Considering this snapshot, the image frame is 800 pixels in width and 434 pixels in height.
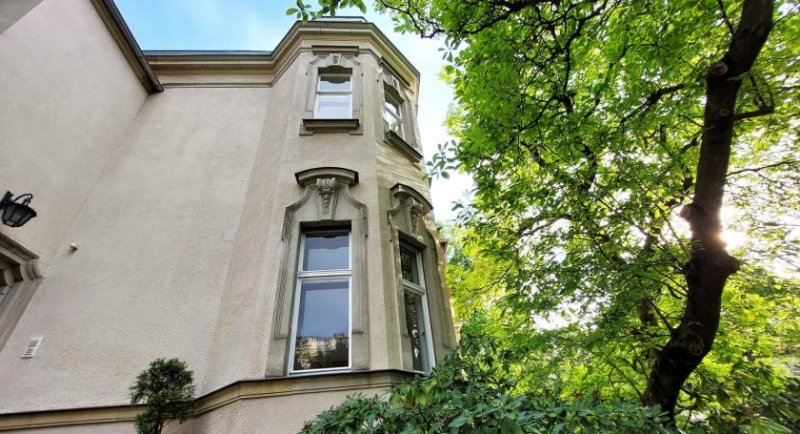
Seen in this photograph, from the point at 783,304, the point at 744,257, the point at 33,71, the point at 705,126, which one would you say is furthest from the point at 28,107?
the point at 783,304

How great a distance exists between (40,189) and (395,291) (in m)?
6.09

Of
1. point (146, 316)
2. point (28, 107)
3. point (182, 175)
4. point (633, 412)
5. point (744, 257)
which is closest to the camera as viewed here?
point (633, 412)

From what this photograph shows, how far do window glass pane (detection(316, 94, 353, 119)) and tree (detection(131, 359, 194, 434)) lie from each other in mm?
4926

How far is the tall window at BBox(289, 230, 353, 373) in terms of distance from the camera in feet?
14.6

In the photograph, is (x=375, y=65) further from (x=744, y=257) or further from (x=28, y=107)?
(x=744, y=257)

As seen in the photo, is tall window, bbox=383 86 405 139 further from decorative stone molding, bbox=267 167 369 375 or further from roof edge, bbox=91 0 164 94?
roof edge, bbox=91 0 164 94

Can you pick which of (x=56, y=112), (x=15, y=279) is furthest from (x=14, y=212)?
(x=56, y=112)

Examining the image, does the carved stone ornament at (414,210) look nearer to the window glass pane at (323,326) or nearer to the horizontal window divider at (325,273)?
the horizontal window divider at (325,273)

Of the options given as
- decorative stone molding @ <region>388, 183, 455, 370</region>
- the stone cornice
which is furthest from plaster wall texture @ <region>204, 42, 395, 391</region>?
decorative stone molding @ <region>388, 183, 455, 370</region>

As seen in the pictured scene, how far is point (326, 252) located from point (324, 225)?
41 centimetres

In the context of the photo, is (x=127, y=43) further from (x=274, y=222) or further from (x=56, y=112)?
(x=274, y=222)

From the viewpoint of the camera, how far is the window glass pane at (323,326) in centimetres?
442

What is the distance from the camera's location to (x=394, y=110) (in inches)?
327

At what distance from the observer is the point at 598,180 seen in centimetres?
505
